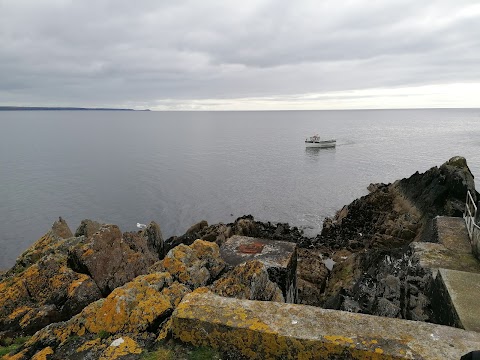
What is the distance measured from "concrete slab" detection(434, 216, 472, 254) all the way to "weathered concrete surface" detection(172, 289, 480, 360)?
7.51m

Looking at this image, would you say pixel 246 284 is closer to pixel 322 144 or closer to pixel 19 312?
pixel 19 312

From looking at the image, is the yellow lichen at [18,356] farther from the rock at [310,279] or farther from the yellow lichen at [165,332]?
the rock at [310,279]

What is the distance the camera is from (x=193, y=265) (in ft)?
23.7

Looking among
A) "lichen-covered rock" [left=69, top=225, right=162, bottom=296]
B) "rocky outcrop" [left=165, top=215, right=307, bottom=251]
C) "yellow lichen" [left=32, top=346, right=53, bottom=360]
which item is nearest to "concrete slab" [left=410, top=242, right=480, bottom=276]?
"lichen-covered rock" [left=69, top=225, right=162, bottom=296]

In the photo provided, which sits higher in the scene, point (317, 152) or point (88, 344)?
point (88, 344)

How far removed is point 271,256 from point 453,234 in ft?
22.0

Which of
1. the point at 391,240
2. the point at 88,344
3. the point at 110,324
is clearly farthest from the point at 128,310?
the point at 391,240

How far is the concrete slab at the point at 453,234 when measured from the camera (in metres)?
10.3

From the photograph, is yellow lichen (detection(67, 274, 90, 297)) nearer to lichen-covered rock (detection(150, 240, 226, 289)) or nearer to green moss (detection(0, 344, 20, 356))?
lichen-covered rock (detection(150, 240, 226, 289))

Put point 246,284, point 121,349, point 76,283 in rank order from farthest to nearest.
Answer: point 76,283 < point 246,284 < point 121,349

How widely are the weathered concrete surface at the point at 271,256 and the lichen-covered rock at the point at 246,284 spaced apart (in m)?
1.97

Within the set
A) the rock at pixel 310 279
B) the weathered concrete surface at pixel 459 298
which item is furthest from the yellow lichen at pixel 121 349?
the rock at pixel 310 279

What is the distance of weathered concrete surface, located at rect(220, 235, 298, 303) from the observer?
29.0 ft

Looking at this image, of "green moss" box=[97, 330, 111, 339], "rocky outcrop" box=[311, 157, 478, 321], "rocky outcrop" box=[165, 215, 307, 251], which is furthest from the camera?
"rocky outcrop" box=[165, 215, 307, 251]
